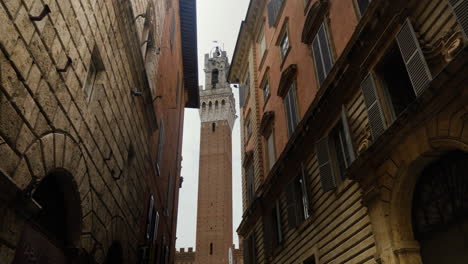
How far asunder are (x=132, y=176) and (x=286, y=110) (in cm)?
636

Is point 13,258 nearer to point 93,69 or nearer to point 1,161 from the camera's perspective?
point 1,161

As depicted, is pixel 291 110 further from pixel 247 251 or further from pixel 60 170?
pixel 60 170

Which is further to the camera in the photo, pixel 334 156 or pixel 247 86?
pixel 247 86

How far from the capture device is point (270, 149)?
614 inches

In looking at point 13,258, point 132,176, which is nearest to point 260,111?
point 132,176

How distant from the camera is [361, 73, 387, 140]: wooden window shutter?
7.52m

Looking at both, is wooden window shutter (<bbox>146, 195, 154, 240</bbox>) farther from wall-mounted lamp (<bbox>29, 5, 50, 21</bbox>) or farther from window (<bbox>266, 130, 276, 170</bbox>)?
wall-mounted lamp (<bbox>29, 5, 50, 21</bbox>)

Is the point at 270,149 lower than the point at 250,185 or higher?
higher

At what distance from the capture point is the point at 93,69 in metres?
6.81

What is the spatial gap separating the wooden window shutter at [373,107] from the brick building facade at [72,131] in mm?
5088

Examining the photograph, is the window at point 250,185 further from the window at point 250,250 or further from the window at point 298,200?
the window at point 298,200

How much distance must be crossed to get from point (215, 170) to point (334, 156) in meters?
44.8

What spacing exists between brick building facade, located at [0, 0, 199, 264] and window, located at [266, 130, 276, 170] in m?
5.65

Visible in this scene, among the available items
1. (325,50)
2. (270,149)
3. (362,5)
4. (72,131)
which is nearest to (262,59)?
(270,149)
